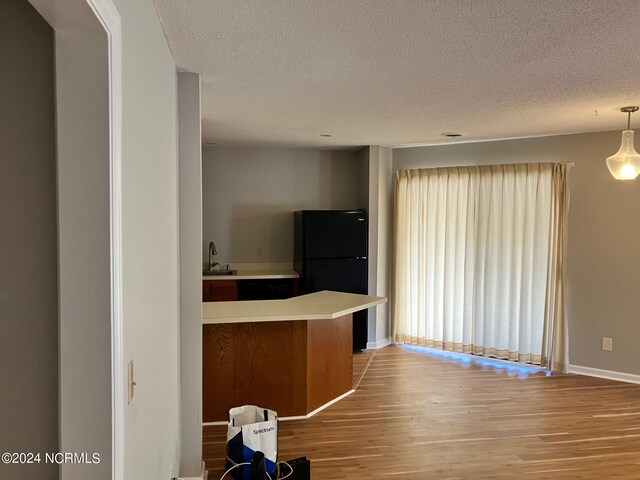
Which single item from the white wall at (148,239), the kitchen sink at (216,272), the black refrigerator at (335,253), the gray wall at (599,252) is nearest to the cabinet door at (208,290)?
the kitchen sink at (216,272)

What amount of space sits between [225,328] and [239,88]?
168 cm

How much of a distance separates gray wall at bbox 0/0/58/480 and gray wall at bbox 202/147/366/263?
4.47 metres

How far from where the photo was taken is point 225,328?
3.54 metres

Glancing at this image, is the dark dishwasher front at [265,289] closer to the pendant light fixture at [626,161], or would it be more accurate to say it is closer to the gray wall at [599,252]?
the gray wall at [599,252]

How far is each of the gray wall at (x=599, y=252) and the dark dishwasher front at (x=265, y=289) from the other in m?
2.84

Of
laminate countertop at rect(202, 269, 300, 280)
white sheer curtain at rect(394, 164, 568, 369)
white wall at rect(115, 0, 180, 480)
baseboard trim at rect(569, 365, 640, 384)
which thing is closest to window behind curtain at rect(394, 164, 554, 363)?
white sheer curtain at rect(394, 164, 568, 369)

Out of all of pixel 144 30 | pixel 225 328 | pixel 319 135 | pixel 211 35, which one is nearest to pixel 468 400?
pixel 225 328

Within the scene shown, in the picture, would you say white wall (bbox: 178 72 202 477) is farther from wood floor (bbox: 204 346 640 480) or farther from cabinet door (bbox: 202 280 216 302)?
cabinet door (bbox: 202 280 216 302)

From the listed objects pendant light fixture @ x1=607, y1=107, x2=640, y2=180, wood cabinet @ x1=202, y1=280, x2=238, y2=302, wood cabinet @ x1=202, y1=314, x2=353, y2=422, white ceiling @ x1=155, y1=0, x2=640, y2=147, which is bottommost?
wood cabinet @ x1=202, y1=314, x2=353, y2=422

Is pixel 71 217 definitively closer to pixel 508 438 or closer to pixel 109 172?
pixel 109 172

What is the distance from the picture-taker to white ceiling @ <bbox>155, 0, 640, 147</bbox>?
1816 millimetres

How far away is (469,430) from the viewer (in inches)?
136

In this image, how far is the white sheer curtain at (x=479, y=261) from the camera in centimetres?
477

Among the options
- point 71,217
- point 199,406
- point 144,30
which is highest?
point 144,30
